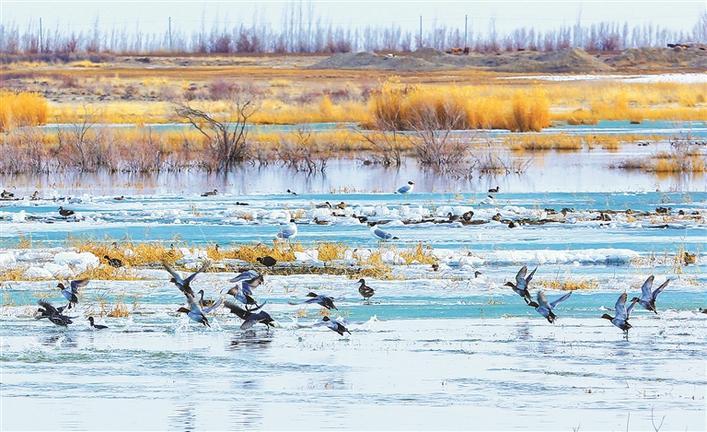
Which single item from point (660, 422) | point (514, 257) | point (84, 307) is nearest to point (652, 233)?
point (514, 257)

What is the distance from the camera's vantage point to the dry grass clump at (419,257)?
52.4ft

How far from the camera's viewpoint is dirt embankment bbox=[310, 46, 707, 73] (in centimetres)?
9925

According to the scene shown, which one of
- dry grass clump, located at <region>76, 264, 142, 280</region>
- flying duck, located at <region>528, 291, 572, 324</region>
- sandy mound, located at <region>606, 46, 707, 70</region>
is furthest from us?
sandy mound, located at <region>606, 46, 707, 70</region>

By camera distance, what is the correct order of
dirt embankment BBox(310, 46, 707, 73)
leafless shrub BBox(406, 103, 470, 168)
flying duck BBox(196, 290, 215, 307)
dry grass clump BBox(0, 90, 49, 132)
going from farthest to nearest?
1. dirt embankment BBox(310, 46, 707, 73)
2. dry grass clump BBox(0, 90, 49, 132)
3. leafless shrub BBox(406, 103, 470, 168)
4. flying duck BBox(196, 290, 215, 307)

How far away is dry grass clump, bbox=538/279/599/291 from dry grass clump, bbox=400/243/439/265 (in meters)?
1.83

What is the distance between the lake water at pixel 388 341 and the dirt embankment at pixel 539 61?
78433mm

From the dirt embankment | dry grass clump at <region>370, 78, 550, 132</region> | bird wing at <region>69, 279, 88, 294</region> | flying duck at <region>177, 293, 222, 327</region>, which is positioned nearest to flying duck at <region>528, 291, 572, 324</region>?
flying duck at <region>177, 293, 222, 327</region>

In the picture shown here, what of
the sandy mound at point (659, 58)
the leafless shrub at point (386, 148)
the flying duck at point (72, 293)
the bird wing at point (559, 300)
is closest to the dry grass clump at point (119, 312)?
the flying duck at point (72, 293)

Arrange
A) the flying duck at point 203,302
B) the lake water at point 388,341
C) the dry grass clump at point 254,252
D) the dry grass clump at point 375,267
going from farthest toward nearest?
1. the dry grass clump at point 254,252
2. the dry grass clump at point 375,267
3. the flying duck at point 203,302
4. the lake water at point 388,341

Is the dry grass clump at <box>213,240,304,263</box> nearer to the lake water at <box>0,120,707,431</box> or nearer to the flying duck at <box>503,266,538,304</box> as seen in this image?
the lake water at <box>0,120,707,431</box>

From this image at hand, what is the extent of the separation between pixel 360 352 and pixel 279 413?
213 cm

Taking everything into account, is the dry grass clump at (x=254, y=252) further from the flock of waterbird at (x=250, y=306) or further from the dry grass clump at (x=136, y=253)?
the flock of waterbird at (x=250, y=306)

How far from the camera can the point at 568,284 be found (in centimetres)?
1432

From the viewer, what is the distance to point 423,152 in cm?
3356
